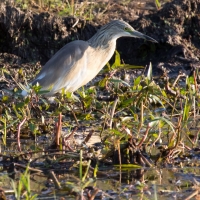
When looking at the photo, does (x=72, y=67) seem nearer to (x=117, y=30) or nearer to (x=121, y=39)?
(x=117, y=30)

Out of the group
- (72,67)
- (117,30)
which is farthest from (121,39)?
(72,67)

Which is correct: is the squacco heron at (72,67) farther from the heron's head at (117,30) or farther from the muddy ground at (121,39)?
the muddy ground at (121,39)

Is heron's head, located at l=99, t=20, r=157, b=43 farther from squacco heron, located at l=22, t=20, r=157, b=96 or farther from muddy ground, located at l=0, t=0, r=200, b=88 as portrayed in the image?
muddy ground, located at l=0, t=0, r=200, b=88

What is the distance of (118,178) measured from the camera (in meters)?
4.81

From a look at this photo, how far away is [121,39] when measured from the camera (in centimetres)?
925

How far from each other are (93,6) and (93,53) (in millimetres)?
2419

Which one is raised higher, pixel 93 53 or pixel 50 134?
pixel 93 53

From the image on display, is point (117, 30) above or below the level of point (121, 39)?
above

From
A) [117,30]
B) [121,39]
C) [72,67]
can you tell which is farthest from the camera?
[121,39]

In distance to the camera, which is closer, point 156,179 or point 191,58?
point 156,179

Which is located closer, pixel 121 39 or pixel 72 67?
pixel 72 67

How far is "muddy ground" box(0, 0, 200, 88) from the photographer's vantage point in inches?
341

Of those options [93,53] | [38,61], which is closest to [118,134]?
[93,53]

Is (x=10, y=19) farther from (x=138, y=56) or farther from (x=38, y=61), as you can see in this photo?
(x=138, y=56)
